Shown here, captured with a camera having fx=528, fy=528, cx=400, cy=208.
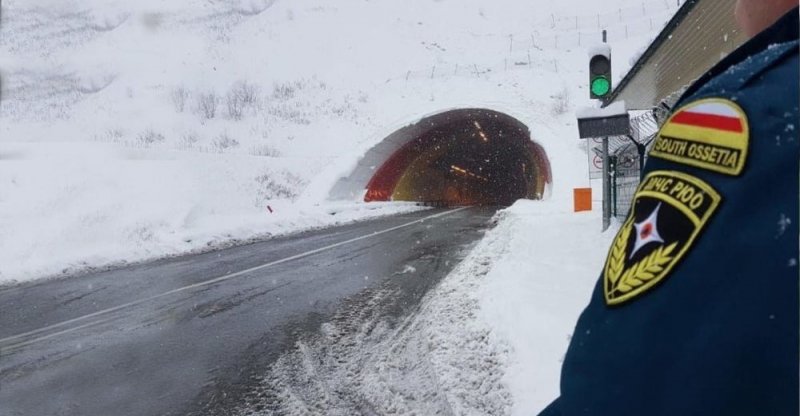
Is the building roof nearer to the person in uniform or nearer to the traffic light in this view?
the traffic light

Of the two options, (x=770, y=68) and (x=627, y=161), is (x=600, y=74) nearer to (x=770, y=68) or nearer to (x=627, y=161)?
(x=627, y=161)

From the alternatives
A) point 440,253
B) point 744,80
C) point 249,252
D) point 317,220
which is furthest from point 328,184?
point 744,80

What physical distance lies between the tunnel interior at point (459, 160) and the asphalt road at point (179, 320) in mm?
15780

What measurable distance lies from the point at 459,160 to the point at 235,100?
686 inches

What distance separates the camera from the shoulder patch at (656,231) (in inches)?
33.4

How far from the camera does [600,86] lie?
9.45m

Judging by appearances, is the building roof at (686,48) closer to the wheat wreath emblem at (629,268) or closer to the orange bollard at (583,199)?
the orange bollard at (583,199)

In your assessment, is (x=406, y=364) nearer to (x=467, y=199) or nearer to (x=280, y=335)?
(x=280, y=335)

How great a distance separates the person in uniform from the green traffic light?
29.7ft

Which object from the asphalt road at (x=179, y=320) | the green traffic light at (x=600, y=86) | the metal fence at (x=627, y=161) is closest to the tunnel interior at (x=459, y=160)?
the metal fence at (x=627, y=161)

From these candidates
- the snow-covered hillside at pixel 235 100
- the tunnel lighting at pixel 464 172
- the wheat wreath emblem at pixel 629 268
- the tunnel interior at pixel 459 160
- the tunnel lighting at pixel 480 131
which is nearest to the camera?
the wheat wreath emblem at pixel 629 268

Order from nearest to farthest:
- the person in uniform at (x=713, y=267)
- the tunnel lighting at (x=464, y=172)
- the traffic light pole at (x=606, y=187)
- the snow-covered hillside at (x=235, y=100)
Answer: the person in uniform at (x=713, y=267) < the traffic light pole at (x=606, y=187) < the snow-covered hillside at (x=235, y=100) < the tunnel lighting at (x=464, y=172)

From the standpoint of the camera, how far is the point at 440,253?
1110 centimetres

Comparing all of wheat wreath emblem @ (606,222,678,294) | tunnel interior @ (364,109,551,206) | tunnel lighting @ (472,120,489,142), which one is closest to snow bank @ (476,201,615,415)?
wheat wreath emblem @ (606,222,678,294)
